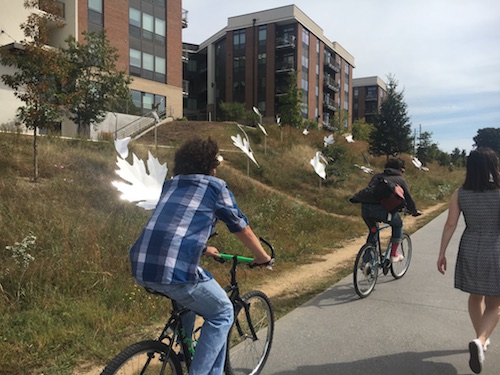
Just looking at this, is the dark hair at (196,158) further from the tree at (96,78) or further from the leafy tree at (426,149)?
the leafy tree at (426,149)

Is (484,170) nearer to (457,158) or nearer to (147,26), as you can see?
(147,26)

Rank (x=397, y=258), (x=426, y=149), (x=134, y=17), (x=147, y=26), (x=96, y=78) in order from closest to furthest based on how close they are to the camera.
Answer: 1. (x=397, y=258)
2. (x=96, y=78)
3. (x=134, y=17)
4. (x=147, y=26)
5. (x=426, y=149)

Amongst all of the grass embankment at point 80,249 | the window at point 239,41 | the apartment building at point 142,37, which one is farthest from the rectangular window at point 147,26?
the grass embankment at point 80,249

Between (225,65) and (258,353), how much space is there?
56159 millimetres

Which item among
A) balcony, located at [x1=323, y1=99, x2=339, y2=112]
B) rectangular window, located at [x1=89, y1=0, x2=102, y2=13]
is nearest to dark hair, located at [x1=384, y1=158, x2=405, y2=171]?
rectangular window, located at [x1=89, y1=0, x2=102, y2=13]

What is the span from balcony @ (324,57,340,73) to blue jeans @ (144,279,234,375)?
64.4 metres

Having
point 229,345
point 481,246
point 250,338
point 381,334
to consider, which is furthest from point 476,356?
point 229,345

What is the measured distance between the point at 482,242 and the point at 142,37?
36.4 m

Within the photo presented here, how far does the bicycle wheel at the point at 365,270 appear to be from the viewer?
5254 millimetres

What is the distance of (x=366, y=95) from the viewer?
89625mm

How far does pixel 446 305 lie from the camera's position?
5.09 meters

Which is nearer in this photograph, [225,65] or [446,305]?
[446,305]

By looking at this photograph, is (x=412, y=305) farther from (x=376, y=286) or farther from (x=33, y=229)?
(x=33, y=229)

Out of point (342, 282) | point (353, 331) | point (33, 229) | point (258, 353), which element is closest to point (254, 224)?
point (342, 282)
